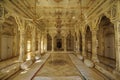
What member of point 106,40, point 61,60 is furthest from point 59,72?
point 106,40

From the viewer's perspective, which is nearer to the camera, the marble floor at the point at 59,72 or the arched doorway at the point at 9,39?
the marble floor at the point at 59,72

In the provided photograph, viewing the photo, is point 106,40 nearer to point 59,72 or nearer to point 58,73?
point 59,72

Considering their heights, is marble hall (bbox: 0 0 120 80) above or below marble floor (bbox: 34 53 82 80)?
above

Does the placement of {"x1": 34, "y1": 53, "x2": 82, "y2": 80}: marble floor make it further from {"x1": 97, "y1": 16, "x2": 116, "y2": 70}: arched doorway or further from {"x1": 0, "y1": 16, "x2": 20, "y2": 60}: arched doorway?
{"x1": 0, "y1": 16, "x2": 20, "y2": 60}: arched doorway

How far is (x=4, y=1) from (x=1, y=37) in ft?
17.2

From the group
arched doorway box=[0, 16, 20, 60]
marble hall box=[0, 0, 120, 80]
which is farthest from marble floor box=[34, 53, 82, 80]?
arched doorway box=[0, 16, 20, 60]

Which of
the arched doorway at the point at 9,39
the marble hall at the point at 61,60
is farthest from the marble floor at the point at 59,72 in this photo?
the arched doorway at the point at 9,39

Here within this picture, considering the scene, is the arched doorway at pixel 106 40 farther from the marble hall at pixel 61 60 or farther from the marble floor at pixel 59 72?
the marble floor at pixel 59 72

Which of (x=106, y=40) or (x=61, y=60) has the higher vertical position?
(x=106, y=40)

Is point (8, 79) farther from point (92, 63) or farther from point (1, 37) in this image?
point (1, 37)

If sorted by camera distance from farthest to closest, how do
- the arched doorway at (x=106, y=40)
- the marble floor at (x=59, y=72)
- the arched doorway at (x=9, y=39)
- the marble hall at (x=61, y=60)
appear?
the arched doorway at (x=9, y=39) → the arched doorway at (x=106, y=40) → the marble floor at (x=59, y=72) → the marble hall at (x=61, y=60)

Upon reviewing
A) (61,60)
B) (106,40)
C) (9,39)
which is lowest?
(61,60)

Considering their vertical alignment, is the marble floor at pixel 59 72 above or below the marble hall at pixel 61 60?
below

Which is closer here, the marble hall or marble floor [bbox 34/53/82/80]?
the marble hall
